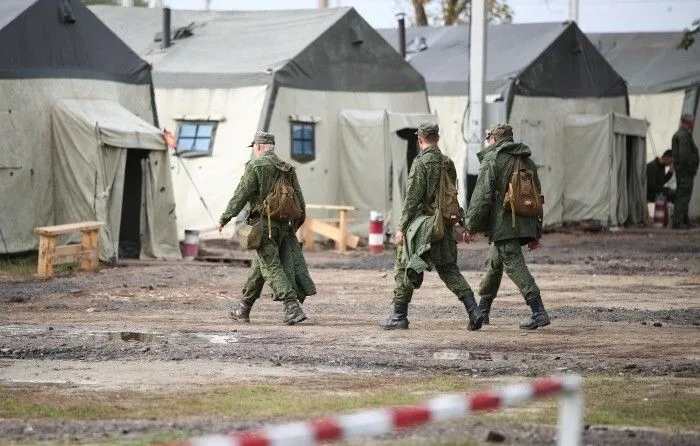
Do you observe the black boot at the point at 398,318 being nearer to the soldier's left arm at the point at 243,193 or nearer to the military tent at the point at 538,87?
the soldier's left arm at the point at 243,193

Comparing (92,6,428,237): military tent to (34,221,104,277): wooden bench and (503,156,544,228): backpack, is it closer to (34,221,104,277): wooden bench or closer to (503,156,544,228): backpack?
(34,221,104,277): wooden bench

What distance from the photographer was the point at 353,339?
42.2 feet

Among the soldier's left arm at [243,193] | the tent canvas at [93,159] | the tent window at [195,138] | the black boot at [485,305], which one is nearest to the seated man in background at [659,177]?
the tent window at [195,138]

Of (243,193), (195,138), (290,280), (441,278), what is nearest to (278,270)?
(290,280)

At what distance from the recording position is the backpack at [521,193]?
13500 mm

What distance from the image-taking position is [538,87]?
29781 millimetres

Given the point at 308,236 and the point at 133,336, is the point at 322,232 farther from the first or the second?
the point at 133,336

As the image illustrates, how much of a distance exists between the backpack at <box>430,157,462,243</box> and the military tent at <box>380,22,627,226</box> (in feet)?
48.7

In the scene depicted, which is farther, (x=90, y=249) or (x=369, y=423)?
(x=90, y=249)

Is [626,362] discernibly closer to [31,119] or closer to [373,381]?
[373,381]

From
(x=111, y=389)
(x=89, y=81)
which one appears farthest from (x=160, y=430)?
(x=89, y=81)

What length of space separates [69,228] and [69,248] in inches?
18.9

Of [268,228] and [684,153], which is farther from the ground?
[684,153]

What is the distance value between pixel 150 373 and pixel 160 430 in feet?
8.98
